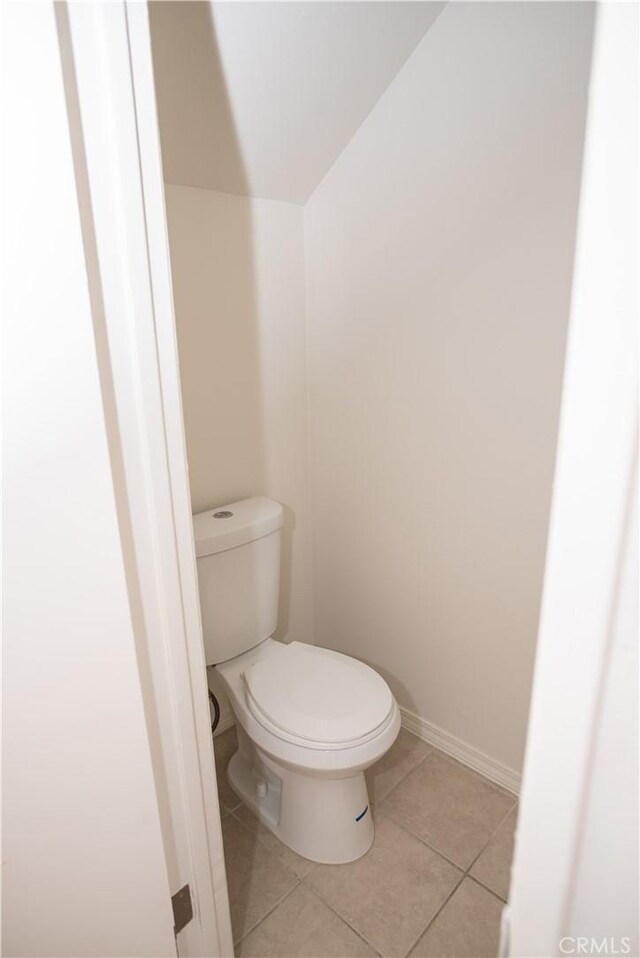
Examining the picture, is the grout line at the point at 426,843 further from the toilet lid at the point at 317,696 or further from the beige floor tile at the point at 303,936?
the toilet lid at the point at 317,696

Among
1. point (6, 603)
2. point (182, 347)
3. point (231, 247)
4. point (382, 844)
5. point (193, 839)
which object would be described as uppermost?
point (231, 247)

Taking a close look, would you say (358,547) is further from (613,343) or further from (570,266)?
(613,343)

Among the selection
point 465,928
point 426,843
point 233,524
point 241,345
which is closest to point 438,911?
point 465,928

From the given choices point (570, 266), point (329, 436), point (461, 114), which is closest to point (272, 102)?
point (461, 114)

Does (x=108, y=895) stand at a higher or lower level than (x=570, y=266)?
lower

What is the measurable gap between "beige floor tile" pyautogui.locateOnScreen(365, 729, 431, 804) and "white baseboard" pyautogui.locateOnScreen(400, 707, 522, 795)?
1.3 inches

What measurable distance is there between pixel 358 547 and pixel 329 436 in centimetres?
41

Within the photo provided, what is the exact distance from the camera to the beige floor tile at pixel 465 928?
1233mm

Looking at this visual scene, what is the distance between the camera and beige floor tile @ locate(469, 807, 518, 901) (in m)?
1.38

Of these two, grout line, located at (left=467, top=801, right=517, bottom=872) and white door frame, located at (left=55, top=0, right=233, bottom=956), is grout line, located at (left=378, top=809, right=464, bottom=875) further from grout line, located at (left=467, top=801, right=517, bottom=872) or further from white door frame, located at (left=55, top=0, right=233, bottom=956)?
white door frame, located at (left=55, top=0, right=233, bottom=956)

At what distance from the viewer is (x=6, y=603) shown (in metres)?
0.69

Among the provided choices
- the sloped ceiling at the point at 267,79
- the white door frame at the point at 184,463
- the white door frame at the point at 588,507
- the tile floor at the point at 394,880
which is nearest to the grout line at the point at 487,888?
the tile floor at the point at 394,880

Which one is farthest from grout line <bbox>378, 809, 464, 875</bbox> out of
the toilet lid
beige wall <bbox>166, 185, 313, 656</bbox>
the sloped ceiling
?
the sloped ceiling

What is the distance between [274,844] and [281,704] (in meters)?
0.47
